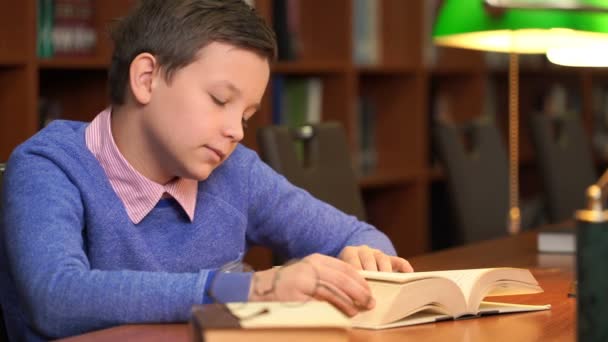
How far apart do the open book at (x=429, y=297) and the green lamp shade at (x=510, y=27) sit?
870 millimetres

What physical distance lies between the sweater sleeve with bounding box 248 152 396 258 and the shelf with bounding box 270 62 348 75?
4.84 feet

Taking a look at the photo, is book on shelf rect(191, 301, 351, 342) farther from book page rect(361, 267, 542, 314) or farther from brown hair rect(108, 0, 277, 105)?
brown hair rect(108, 0, 277, 105)

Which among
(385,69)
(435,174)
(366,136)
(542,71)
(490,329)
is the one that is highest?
(490,329)

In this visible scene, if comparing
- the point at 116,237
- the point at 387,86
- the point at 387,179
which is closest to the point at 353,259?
the point at 116,237

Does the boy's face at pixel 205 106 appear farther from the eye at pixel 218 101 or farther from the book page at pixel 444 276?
the book page at pixel 444 276

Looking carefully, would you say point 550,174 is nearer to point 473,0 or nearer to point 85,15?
point 473,0

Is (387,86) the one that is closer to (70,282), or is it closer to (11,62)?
(11,62)

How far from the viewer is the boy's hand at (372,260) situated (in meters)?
1.50

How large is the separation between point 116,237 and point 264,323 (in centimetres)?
54

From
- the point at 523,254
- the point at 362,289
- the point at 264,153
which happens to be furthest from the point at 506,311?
the point at 264,153

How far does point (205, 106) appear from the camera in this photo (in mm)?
1420

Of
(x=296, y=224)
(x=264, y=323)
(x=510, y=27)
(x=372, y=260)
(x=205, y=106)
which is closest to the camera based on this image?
(x=264, y=323)

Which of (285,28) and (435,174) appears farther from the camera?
(435,174)

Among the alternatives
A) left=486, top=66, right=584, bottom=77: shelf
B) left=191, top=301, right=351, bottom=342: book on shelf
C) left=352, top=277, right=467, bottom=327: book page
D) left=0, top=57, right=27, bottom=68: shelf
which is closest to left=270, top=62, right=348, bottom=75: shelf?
left=0, top=57, right=27, bottom=68: shelf
